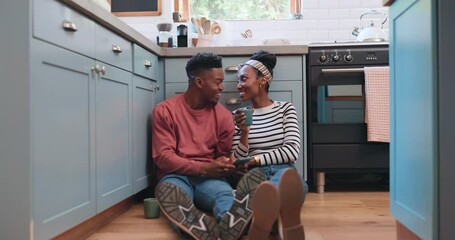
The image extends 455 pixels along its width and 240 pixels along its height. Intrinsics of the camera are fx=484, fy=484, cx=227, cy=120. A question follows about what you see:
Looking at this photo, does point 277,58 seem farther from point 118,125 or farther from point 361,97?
point 118,125

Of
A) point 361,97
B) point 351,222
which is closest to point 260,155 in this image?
point 351,222

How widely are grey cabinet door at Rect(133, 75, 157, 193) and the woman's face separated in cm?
52

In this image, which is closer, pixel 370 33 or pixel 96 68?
pixel 96 68

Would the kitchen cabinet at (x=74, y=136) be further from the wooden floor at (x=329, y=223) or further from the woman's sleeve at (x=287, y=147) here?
the woman's sleeve at (x=287, y=147)

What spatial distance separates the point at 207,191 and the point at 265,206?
72 centimetres

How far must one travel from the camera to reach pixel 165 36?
10.7ft

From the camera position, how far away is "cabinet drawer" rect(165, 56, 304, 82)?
2979 millimetres

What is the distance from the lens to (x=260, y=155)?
2439mm

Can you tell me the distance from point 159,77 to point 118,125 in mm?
816

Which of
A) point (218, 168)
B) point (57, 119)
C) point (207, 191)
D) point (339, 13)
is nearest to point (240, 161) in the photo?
point (218, 168)

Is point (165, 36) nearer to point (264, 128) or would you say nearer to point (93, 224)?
point (264, 128)

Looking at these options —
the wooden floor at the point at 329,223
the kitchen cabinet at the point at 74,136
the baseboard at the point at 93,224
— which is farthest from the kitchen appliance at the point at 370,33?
the baseboard at the point at 93,224

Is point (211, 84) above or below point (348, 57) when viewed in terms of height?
below

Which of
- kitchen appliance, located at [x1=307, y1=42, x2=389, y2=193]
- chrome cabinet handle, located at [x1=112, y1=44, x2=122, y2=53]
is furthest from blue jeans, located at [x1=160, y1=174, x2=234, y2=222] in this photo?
A: kitchen appliance, located at [x1=307, y1=42, x2=389, y2=193]
